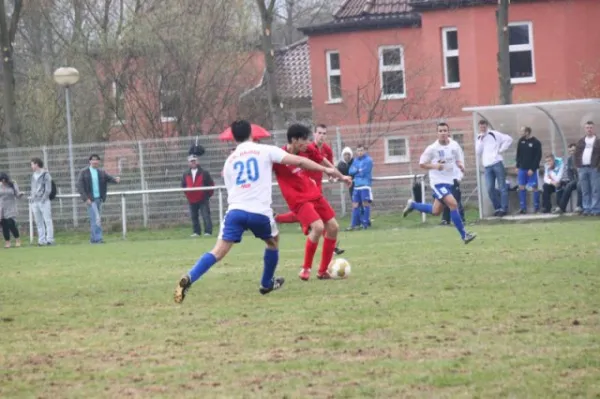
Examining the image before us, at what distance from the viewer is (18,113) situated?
38.1 metres

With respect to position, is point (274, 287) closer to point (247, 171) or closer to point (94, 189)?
point (247, 171)

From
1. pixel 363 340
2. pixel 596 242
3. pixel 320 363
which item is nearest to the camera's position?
pixel 320 363

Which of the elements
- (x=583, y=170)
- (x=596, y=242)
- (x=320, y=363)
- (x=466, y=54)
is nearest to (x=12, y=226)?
(x=583, y=170)

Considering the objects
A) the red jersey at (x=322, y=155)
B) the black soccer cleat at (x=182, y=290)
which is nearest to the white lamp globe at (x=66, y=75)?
the red jersey at (x=322, y=155)

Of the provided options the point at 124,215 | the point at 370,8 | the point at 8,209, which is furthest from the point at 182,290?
the point at 370,8

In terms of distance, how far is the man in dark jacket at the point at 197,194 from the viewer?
28859 mm

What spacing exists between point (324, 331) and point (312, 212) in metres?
4.47

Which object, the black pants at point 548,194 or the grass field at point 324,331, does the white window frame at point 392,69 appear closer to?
the black pants at point 548,194

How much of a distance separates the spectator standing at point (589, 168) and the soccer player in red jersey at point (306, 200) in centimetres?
1259

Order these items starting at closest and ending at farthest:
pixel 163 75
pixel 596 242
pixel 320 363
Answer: pixel 320 363
pixel 596 242
pixel 163 75

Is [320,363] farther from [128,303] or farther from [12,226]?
[12,226]

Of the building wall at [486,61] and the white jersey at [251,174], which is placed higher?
the building wall at [486,61]

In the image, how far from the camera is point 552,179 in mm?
27078

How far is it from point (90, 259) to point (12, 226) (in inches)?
337
